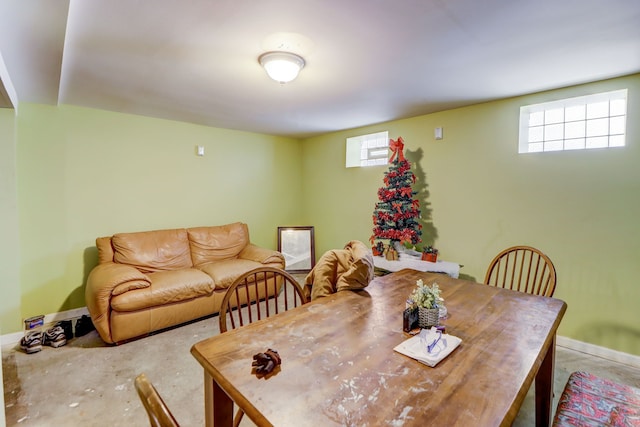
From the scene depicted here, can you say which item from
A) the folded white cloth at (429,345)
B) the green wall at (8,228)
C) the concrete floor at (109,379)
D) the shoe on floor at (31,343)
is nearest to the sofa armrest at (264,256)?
the concrete floor at (109,379)

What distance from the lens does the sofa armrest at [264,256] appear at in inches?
148

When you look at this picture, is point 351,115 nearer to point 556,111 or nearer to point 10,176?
point 556,111

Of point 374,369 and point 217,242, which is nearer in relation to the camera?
point 374,369

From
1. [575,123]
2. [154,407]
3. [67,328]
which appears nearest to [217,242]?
[67,328]

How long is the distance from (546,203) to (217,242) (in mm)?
3719

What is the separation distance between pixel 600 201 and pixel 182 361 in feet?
12.2

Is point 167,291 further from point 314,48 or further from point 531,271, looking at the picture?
point 531,271

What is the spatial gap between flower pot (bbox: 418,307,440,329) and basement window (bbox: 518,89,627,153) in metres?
2.38

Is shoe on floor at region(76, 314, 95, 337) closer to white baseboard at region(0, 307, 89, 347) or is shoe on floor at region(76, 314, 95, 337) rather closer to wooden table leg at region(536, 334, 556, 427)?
white baseboard at region(0, 307, 89, 347)

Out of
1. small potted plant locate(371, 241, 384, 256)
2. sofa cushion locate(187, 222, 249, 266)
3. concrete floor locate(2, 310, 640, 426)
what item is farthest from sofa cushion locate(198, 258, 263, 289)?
small potted plant locate(371, 241, 384, 256)

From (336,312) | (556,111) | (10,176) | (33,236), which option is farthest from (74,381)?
(556,111)

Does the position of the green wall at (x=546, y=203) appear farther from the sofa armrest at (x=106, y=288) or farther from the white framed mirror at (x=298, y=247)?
the sofa armrest at (x=106, y=288)

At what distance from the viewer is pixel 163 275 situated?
125 inches

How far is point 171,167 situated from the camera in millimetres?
3838
